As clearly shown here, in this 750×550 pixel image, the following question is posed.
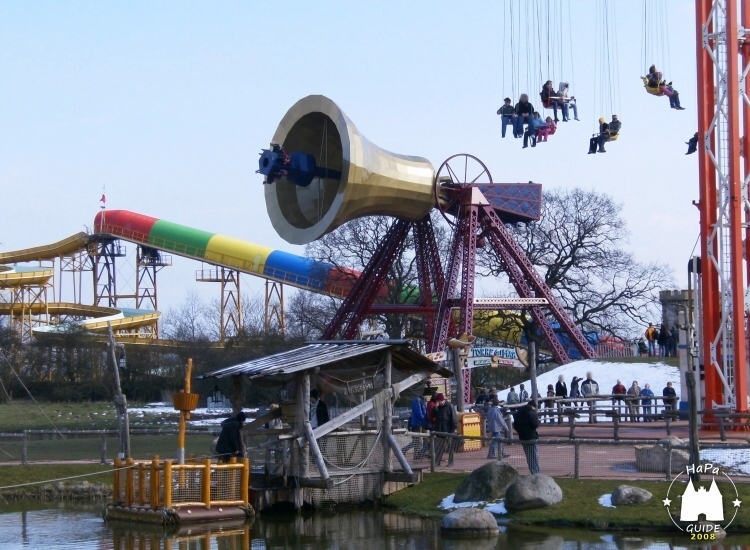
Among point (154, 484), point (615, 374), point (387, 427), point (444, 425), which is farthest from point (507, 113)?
point (154, 484)

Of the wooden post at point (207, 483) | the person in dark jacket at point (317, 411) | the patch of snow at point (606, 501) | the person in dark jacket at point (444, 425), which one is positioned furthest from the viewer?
the person in dark jacket at point (444, 425)

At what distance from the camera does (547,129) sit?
34.8 m

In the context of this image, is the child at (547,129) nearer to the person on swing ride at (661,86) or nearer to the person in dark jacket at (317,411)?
the person on swing ride at (661,86)

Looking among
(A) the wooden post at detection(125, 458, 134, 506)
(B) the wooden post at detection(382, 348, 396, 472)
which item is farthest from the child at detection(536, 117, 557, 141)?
(A) the wooden post at detection(125, 458, 134, 506)

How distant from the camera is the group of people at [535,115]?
112 feet

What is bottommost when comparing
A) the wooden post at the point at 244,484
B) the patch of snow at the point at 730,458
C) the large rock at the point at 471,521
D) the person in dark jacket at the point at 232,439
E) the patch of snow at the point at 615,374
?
the large rock at the point at 471,521

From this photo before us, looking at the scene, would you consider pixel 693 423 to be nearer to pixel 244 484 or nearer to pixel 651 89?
pixel 244 484

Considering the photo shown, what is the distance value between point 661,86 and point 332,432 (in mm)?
15431

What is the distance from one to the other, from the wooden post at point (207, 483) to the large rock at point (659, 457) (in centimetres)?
766

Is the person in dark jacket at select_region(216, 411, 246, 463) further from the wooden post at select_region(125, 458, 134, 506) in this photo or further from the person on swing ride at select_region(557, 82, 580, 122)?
the person on swing ride at select_region(557, 82, 580, 122)

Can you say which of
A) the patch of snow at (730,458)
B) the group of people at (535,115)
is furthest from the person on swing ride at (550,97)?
the patch of snow at (730,458)

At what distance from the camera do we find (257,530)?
1891 centimetres

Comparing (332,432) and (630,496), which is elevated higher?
(332,432)

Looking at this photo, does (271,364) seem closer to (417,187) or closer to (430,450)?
(430,450)
